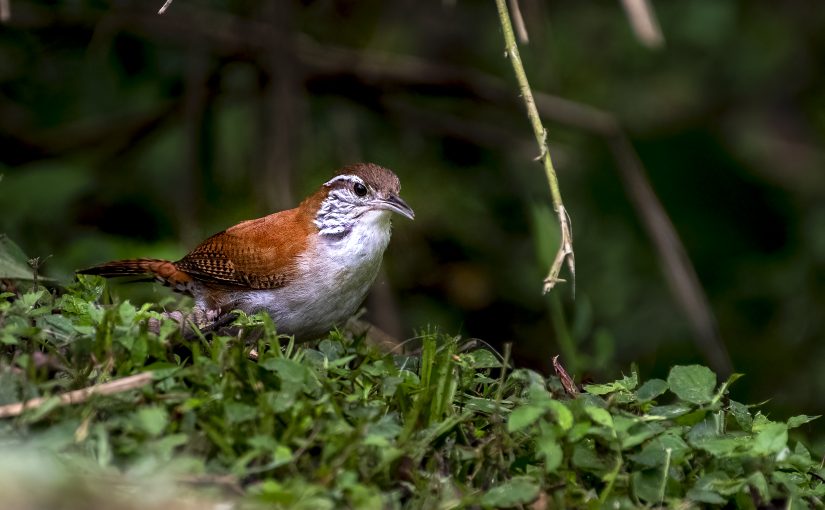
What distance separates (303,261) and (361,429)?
231 centimetres

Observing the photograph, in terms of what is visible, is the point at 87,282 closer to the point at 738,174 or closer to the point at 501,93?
the point at 501,93

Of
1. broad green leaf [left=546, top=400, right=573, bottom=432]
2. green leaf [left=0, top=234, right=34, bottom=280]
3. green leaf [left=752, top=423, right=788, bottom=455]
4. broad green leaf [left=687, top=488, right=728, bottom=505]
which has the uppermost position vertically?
green leaf [left=0, top=234, right=34, bottom=280]

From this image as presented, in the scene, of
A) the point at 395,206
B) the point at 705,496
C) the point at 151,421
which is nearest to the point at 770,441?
the point at 705,496

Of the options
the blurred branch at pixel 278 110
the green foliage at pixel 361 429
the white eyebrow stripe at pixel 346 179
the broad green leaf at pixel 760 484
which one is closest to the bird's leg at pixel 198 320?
the green foliage at pixel 361 429

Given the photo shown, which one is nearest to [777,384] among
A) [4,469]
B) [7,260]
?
[7,260]

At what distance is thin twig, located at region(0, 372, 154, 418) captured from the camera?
2.92m

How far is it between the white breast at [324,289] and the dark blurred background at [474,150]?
172cm

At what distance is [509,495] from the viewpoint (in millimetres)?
2928

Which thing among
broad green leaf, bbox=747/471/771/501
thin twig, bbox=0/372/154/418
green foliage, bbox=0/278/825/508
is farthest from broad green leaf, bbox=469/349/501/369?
thin twig, bbox=0/372/154/418

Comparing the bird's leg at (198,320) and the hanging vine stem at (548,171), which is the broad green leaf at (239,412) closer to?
the bird's leg at (198,320)

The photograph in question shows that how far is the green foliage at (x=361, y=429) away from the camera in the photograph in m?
2.85

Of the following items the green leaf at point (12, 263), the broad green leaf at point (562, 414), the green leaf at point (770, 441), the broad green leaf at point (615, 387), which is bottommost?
the green leaf at point (770, 441)

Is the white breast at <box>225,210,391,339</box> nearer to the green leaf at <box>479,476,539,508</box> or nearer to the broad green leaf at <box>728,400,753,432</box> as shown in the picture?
the broad green leaf at <box>728,400,753,432</box>

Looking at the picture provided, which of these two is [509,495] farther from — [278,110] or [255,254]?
[278,110]
